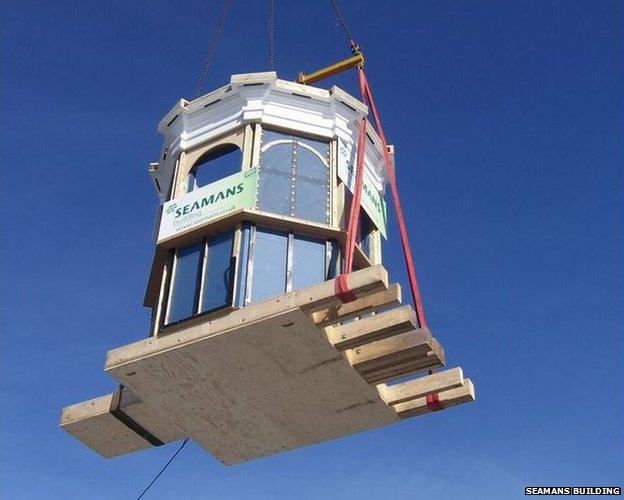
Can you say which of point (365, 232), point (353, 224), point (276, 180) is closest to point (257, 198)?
point (276, 180)

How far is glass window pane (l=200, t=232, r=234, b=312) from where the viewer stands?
46.6 ft

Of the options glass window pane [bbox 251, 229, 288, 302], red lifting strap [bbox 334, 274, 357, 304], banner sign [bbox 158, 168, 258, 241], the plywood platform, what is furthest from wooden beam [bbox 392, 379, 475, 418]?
banner sign [bbox 158, 168, 258, 241]

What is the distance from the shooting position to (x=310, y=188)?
1555 centimetres

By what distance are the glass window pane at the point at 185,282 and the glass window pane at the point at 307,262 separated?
1575 millimetres

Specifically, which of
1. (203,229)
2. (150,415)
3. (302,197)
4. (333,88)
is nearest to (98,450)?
(150,415)

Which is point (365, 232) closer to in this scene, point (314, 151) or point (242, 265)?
point (314, 151)

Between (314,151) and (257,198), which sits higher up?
(314,151)

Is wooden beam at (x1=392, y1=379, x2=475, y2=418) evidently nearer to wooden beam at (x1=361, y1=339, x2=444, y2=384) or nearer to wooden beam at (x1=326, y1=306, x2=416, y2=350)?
wooden beam at (x1=361, y1=339, x2=444, y2=384)

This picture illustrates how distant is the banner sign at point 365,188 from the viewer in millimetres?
16297

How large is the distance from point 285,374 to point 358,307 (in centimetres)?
171

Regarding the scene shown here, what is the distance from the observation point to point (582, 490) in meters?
16.9

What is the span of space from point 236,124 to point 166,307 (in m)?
3.50

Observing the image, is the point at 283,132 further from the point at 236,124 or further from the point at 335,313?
the point at 335,313

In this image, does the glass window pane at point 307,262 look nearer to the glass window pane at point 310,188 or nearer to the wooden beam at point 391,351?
the glass window pane at point 310,188
